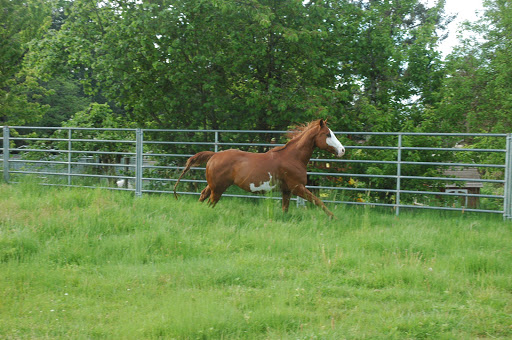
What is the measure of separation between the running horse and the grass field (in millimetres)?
530

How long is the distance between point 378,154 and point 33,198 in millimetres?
7163

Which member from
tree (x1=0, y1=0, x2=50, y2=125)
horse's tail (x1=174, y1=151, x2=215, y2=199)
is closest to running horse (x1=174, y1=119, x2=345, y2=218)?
horse's tail (x1=174, y1=151, x2=215, y2=199)

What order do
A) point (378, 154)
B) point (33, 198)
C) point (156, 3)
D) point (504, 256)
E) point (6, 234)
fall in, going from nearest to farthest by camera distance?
point (504, 256) < point (6, 234) < point (33, 198) < point (378, 154) < point (156, 3)

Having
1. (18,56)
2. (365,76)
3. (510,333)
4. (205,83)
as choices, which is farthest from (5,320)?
(18,56)

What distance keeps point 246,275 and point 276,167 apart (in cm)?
352

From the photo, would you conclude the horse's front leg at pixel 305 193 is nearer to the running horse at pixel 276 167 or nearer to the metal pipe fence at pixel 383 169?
the running horse at pixel 276 167

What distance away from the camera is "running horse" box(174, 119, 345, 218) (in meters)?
8.57

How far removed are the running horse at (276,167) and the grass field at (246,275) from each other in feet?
1.74

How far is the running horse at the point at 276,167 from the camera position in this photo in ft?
28.1

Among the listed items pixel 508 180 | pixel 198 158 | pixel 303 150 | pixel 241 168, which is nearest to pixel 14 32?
pixel 198 158

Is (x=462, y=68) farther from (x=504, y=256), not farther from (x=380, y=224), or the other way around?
(x=504, y=256)

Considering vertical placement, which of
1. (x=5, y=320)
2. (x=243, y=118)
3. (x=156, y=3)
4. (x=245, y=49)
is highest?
(x=156, y=3)

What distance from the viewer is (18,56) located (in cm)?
1994

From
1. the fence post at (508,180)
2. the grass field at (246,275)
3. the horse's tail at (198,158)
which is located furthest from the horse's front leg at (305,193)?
the fence post at (508,180)
